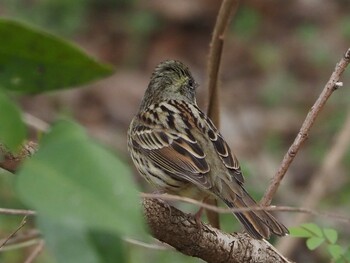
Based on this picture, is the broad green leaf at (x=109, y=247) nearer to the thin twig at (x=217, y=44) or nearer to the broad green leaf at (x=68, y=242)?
the broad green leaf at (x=68, y=242)

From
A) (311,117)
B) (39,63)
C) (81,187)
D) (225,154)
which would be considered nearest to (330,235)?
(311,117)

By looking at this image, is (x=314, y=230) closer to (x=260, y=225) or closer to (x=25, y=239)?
(x=260, y=225)

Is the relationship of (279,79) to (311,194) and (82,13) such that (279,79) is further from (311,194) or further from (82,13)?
(311,194)

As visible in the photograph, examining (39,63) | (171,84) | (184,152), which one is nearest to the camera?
(39,63)

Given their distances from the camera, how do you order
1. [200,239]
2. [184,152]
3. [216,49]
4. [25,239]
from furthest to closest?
[184,152], [216,49], [25,239], [200,239]

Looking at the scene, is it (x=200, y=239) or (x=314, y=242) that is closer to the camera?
(x=200, y=239)

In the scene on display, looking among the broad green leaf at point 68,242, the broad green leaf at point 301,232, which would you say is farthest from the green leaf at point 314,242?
the broad green leaf at point 68,242

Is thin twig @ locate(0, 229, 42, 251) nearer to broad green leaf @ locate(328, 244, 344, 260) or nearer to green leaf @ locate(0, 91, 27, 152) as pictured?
broad green leaf @ locate(328, 244, 344, 260)

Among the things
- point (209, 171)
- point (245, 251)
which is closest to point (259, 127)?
point (209, 171)
